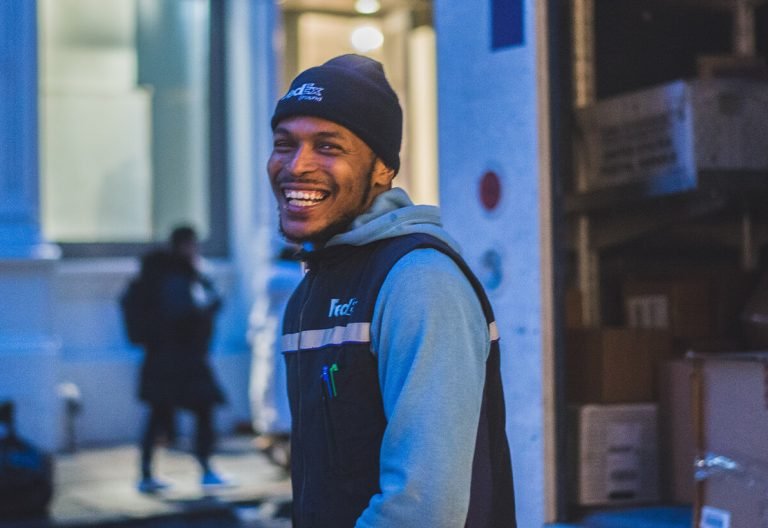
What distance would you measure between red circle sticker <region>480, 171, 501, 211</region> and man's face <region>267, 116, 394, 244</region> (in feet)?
7.29

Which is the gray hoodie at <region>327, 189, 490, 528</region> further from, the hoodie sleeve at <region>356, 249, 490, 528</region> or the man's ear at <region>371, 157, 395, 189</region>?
the man's ear at <region>371, 157, 395, 189</region>

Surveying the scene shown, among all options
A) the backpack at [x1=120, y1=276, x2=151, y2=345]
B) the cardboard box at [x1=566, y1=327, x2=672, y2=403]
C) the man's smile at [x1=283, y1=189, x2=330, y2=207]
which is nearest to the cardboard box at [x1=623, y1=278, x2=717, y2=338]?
the cardboard box at [x1=566, y1=327, x2=672, y2=403]

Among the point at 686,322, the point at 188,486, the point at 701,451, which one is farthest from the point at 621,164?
the point at 188,486

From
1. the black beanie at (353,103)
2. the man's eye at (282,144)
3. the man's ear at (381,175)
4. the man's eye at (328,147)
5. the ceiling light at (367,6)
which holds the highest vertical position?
the ceiling light at (367,6)

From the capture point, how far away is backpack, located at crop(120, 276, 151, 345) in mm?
8953

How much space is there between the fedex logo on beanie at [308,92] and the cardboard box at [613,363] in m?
2.93

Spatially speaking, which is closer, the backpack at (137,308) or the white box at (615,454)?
the white box at (615,454)

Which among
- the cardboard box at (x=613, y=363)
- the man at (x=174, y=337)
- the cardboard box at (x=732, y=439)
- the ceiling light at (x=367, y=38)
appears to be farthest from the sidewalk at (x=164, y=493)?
the ceiling light at (x=367, y=38)

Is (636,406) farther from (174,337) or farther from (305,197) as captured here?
(174,337)

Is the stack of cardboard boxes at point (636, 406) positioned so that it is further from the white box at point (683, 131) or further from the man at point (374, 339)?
the man at point (374, 339)

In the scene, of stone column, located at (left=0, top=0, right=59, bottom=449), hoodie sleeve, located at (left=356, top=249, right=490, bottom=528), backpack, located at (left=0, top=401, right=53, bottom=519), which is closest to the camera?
hoodie sleeve, located at (left=356, top=249, right=490, bottom=528)

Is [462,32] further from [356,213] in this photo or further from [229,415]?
[229,415]

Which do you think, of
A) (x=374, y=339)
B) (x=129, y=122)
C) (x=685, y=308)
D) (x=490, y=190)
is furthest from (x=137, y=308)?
(x=374, y=339)

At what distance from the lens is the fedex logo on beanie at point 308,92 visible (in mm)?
2475
